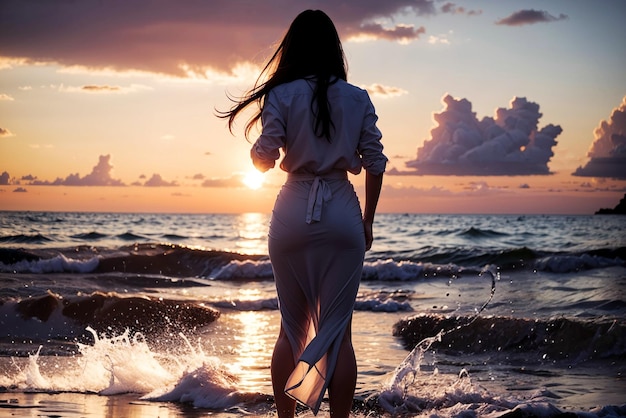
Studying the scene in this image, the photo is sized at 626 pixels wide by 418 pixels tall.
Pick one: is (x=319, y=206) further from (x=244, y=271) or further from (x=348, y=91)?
(x=244, y=271)

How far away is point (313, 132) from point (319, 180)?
0.24 meters

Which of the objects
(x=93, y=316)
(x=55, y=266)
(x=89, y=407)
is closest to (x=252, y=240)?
(x=55, y=266)

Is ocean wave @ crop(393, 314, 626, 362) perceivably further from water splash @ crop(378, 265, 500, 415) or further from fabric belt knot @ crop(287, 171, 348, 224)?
fabric belt knot @ crop(287, 171, 348, 224)

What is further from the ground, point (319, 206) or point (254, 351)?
point (319, 206)

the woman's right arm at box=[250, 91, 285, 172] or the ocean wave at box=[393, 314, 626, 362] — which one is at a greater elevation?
the woman's right arm at box=[250, 91, 285, 172]

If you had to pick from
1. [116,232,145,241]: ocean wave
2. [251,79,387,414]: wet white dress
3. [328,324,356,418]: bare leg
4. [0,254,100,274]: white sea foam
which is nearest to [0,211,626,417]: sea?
[328,324,356,418]: bare leg

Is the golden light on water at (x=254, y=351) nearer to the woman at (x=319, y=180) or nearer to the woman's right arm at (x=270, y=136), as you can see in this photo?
the woman at (x=319, y=180)

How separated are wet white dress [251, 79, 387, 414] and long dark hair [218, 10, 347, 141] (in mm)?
53

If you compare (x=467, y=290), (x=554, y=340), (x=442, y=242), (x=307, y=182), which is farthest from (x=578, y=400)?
(x=442, y=242)

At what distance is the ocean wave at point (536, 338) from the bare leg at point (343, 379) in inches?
156

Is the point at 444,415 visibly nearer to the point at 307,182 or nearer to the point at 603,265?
the point at 307,182

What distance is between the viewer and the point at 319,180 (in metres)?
3.65

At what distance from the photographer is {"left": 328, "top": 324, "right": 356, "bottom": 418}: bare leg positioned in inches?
148

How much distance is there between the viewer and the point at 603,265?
18.2m
